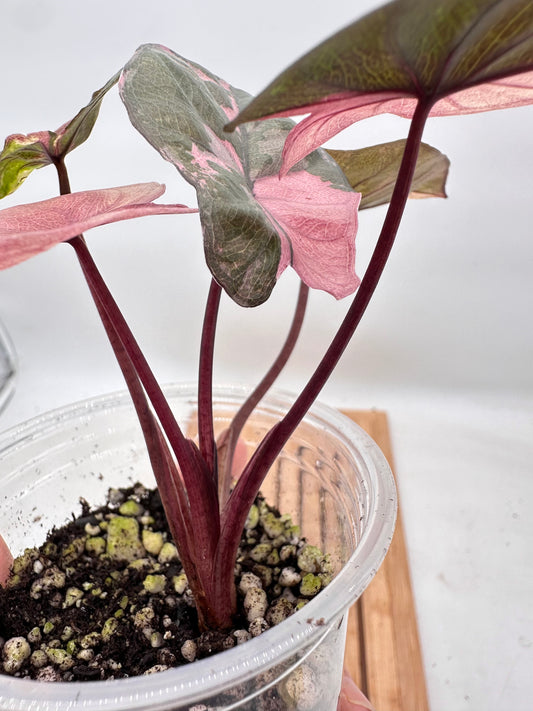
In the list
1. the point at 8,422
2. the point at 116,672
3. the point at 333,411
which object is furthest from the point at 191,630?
the point at 8,422

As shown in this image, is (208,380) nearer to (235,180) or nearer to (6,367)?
(235,180)

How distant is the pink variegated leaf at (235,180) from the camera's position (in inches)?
10.9

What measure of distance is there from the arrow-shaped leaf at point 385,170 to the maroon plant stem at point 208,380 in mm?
130

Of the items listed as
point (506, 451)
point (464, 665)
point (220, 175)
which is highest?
point (220, 175)

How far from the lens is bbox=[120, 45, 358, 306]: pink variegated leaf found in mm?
278

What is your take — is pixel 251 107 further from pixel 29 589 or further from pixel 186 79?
pixel 29 589

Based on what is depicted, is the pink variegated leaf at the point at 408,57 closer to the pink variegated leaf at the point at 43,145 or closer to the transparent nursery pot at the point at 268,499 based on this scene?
the pink variegated leaf at the point at 43,145

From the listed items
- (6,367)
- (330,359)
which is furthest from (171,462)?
(6,367)

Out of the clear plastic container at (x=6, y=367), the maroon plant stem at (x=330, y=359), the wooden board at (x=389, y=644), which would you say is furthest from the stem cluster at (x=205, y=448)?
the clear plastic container at (x=6, y=367)

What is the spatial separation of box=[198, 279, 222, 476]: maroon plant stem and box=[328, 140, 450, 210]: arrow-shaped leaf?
0.42ft

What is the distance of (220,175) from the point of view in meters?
0.30

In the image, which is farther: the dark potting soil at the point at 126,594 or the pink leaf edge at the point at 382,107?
the dark potting soil at the point at 126,594

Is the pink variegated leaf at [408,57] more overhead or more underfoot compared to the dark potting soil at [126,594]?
more overhead

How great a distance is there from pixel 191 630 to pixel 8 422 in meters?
0.64
